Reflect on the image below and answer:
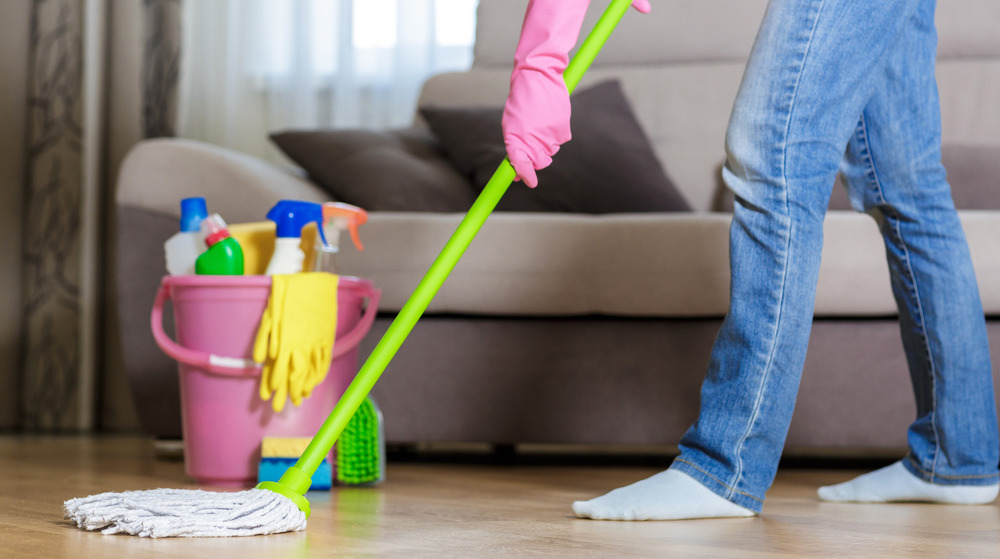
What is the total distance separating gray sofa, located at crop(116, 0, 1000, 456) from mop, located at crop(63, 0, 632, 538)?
21.3 inches

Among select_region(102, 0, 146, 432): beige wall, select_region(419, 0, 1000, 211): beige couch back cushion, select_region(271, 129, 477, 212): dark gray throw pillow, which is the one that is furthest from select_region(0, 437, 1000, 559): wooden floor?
select_region(102, 0, 146, 432): beige wall

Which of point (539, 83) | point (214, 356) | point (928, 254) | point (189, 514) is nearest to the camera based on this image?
point (189, 514)

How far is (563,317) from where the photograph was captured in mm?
1563

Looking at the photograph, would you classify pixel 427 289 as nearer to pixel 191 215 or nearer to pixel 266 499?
pixel 266 499

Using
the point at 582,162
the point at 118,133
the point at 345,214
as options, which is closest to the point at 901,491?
the point at 345,214

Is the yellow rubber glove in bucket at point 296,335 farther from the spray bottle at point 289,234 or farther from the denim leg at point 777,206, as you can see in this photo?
the denim leg at point 777,206

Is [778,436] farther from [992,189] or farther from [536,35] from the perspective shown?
[992,189]

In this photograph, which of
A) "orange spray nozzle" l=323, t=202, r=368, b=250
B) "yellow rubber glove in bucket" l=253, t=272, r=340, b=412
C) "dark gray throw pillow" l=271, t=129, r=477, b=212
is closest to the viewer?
"yellow rubber glove in bucket" l=253, t=272, r=340, b=412

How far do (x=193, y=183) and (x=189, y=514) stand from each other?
91 centimetres

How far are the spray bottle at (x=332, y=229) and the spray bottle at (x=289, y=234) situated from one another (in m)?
0.02

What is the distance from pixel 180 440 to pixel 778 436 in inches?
42.7

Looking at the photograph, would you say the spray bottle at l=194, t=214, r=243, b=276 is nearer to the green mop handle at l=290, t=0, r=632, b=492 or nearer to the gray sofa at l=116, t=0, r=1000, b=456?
the gray sofa at l=116, t=0, r=1000, b=456

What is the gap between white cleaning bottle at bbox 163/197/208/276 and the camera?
139 centimetres

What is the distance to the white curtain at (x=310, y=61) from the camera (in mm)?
2643
